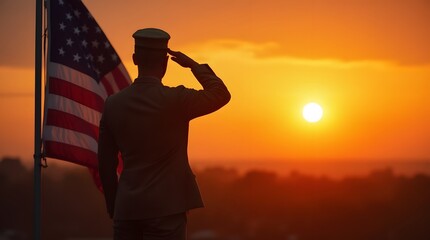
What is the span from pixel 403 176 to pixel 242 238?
17.6 m

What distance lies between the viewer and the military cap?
7713 mm

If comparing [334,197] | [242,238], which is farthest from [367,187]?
[242,238]

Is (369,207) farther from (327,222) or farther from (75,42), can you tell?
(75,42)

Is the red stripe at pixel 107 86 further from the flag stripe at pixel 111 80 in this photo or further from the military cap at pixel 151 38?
the military cap at pixel 151 38

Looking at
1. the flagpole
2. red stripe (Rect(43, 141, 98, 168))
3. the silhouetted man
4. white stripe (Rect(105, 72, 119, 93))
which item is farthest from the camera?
white stripe (Rect(105, 72, 119, 93))

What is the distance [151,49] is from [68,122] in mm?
4195

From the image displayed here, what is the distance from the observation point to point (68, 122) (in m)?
11.8

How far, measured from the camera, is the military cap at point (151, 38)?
25.3 feet

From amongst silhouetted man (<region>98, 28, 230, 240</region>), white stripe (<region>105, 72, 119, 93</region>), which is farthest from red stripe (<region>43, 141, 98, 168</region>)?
silhouetted man (<region>98, 28, 230, 240</region>)

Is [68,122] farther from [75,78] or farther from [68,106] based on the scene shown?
[75,78]

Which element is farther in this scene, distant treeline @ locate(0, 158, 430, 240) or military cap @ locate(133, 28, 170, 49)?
distant treeline @ locate(0, 158, 430, 240)

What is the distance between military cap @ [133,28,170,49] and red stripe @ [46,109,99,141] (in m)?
4.10

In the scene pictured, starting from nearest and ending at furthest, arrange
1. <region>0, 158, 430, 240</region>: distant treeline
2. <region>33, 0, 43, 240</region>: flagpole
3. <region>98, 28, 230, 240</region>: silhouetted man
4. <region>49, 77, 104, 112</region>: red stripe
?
1. <region>98, 28, 230, 240</region>: silhouetted man
2. <region>33, 0, 43, 240</region>: flagpole
3. <region>49, 77, 104, 112</region>: red stripe
4. <region>0, 158, 430, 240</region>: distant treeline

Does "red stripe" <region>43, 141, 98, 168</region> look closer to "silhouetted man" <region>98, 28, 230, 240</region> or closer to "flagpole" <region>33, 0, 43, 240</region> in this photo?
"flagpole" <region>33, 0, 43, 240</region>
